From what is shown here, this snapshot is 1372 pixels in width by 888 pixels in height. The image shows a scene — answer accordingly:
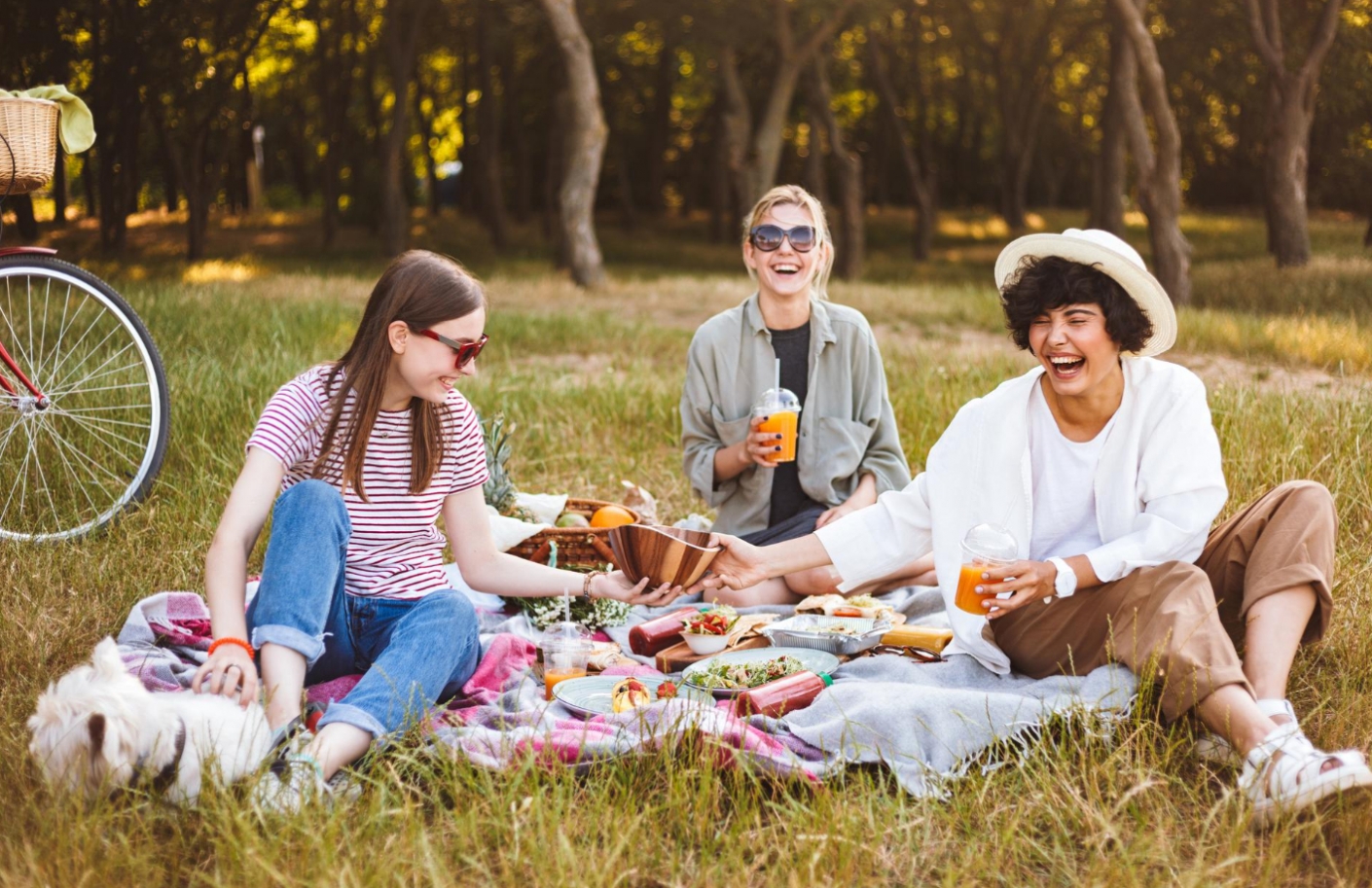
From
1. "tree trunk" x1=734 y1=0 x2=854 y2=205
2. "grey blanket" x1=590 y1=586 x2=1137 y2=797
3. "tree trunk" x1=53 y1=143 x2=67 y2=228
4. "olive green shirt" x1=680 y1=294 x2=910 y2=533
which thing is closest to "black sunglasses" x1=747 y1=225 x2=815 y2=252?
"olive green shirt" x1=680 y1=294 x2=910 y2=533

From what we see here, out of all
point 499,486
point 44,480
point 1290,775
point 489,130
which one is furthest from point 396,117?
point 1290,775

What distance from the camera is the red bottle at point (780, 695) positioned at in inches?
134

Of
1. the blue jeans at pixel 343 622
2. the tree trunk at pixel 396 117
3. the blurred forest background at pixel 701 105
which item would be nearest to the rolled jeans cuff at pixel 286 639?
the blue jeans at pixel 343 622

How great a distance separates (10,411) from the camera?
15.5 ft

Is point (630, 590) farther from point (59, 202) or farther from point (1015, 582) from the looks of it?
point (59, 202)

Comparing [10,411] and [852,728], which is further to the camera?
[10,411]

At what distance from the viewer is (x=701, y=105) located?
104 feet

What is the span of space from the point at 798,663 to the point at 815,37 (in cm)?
1446

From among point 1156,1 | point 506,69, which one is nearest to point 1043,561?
point 1156,1

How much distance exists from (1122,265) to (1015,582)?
872 millimetres

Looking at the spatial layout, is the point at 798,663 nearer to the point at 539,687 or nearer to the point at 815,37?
the point at 539,687

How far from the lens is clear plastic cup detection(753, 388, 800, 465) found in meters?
4.27

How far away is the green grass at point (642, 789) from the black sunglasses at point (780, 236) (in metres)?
1.66

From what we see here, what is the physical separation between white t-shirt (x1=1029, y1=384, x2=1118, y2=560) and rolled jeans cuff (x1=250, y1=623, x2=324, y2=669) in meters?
1.94
